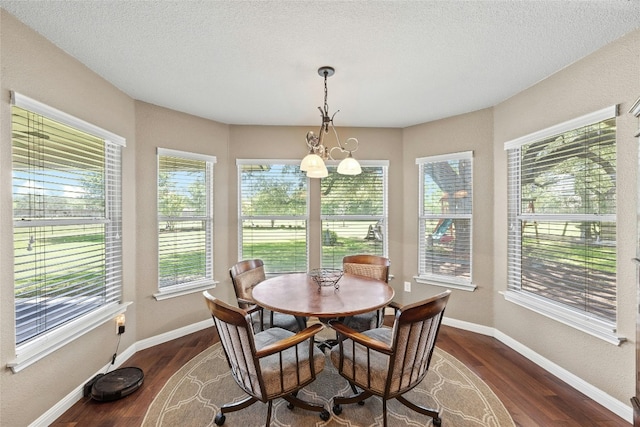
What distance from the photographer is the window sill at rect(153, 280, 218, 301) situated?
304 centimetres

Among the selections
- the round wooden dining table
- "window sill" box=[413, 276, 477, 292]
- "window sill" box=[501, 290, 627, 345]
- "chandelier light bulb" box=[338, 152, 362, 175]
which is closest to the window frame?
"window sill" box=[501, 290, 627, 345]

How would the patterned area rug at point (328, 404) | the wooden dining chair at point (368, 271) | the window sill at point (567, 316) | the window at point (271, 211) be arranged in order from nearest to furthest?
the patterned area rug at point (328, 404)
the window sill at point (567, 316)
the wooden dining chair at point (368, 271)
the window at point (271, 211)

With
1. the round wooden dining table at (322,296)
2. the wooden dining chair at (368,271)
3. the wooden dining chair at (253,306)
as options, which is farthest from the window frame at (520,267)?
the wooden dining chair at (253,306)

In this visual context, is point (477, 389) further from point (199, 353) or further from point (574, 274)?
point (199, 353)

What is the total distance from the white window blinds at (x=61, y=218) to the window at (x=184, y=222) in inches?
18.8

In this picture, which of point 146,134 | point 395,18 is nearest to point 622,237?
point 395,18

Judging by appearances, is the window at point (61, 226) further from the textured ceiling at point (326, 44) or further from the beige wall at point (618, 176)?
the beige wall at point (618, 176)

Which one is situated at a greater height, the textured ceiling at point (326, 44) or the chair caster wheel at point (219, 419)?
the textured ceiling at point (326, 44)

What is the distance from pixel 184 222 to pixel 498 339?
12.9 ft

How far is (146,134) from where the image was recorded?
117 inches

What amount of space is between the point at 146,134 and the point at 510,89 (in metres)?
3.83

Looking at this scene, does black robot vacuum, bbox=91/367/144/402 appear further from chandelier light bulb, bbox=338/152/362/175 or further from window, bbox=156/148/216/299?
chandelier light bulb, bbox=338/152/362/175

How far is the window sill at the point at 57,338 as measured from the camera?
171cm

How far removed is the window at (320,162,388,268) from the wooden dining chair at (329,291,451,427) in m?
1.97
